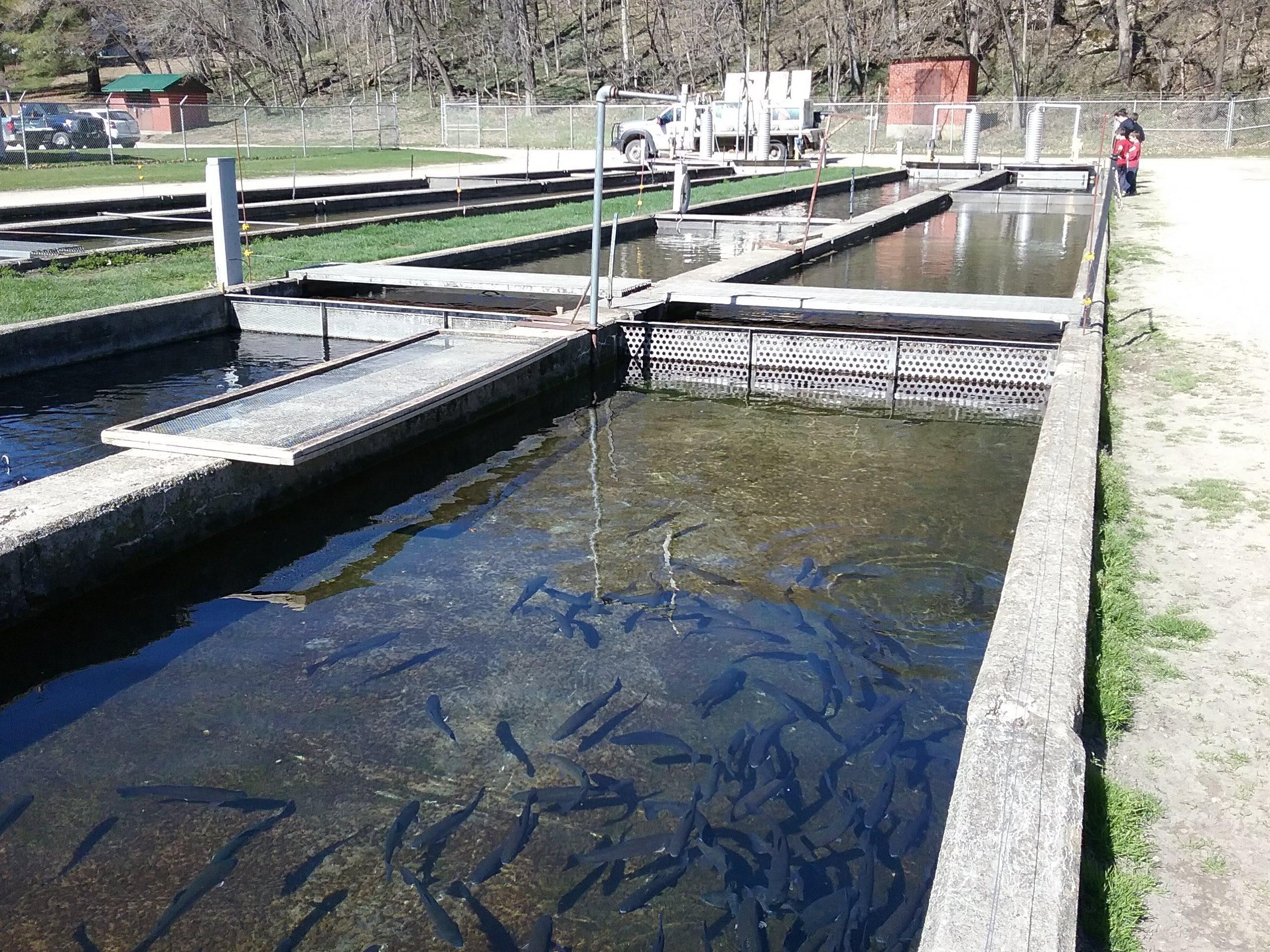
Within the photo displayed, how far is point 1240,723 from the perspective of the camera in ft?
14.0

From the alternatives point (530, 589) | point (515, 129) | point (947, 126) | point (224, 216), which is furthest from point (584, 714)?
point (515, 129)

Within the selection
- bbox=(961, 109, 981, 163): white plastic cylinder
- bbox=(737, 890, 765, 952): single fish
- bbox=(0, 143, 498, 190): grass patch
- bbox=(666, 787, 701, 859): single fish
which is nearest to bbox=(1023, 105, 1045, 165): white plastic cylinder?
bbox=(961, 109, 981, 163): white plastic cylinder

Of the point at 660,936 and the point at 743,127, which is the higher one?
the point at 743,127

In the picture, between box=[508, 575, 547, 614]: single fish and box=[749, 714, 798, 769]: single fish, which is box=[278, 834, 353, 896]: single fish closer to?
box=[749, 714, 798, 769]: single fish

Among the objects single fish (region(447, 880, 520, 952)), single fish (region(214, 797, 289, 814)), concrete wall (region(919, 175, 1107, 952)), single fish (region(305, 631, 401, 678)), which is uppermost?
concrete wall (region(919, 175, 1107, 952))

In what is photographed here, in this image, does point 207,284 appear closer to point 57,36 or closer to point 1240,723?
point 1240,723

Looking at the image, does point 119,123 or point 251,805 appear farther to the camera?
point 119,123

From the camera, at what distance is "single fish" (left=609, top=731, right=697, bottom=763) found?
17.0 feet

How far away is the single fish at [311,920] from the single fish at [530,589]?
2408mm

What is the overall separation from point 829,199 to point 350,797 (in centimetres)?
2852

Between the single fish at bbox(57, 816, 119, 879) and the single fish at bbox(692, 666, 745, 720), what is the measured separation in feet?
8.29

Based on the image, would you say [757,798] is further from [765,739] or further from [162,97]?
[162,97]

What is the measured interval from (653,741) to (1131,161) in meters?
26.0

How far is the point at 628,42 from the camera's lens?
74688 mm
